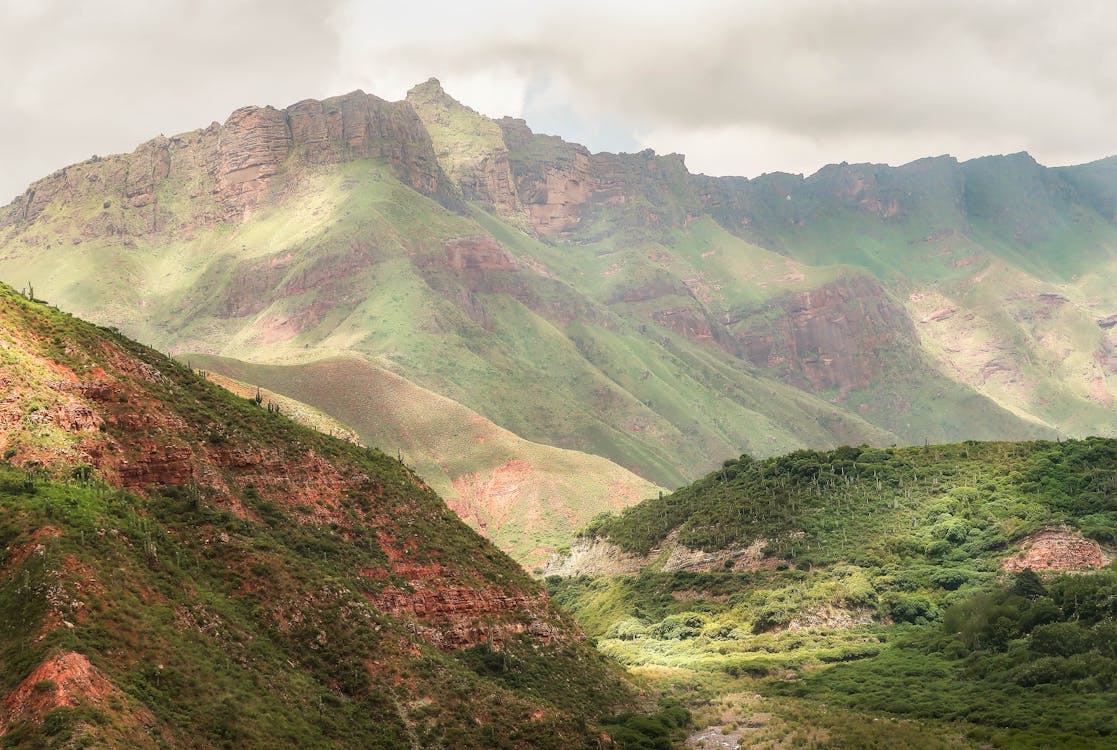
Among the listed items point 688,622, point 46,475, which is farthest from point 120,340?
point 688,622

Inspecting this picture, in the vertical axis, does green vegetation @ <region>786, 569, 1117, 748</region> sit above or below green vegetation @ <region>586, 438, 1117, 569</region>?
below

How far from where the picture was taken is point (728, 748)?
3521 inches

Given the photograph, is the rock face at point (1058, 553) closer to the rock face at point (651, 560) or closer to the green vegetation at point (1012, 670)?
the green vegetation at point (1012, 670)

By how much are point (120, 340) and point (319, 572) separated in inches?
1202

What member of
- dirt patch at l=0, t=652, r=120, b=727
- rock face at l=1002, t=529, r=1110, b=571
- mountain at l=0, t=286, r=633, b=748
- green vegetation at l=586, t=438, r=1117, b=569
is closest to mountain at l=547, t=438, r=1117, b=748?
rock face at l=1002, t=529, r=1110, b=571

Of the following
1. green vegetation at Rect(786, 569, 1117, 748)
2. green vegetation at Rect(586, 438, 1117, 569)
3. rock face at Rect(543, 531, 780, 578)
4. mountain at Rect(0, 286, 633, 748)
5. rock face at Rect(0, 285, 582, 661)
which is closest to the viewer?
→ mountain at Rect(0, 286, 633, 748)

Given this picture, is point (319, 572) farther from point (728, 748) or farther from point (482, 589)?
point (728, 748)

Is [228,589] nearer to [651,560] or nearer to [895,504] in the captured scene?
[651,560]

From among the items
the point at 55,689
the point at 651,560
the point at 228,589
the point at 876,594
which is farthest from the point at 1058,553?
the point at 55,689

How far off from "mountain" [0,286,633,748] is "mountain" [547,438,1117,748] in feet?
79.9

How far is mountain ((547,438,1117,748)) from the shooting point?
93.9 m

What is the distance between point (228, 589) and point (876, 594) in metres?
92.5

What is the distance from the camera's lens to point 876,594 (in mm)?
132500

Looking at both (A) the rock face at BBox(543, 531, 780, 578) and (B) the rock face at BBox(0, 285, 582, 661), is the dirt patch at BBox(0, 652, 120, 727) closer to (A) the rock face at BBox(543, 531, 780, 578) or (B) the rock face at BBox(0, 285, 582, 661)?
(B) the rock face at BBox(0, 285, 582, 661)
